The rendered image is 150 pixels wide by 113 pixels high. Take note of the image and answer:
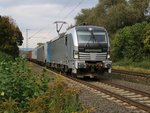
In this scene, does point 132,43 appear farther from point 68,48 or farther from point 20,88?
point 20,88

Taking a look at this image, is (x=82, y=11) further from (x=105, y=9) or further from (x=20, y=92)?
(x=20, y=92)

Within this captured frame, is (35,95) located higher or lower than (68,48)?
lower

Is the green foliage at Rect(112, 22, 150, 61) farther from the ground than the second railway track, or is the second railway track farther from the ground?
the green foliage at Rect(112, 22, 150, 61)

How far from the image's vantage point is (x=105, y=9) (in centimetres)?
7938

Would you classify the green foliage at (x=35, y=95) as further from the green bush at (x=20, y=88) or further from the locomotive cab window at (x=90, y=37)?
the locomotive cab window at (x=90, y=37)

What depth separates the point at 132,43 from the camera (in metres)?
49.7

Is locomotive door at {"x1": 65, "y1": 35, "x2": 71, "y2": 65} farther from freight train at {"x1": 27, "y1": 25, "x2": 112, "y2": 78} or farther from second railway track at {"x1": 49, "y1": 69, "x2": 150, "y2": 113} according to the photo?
second railway track at {"x1": 49, "y1": 69, "x2": 150, "y2": 113}

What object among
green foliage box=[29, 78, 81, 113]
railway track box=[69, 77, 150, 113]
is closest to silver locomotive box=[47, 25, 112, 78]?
railway track box=[69, 77, 150, 113]

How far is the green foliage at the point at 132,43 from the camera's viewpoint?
1906 inches

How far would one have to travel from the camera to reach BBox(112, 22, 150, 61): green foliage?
48406mm

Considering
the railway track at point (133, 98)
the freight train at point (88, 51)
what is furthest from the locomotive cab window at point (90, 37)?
the railway track at point (133, 98)

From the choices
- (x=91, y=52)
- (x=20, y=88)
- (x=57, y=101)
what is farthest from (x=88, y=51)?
(x=57, y=101)

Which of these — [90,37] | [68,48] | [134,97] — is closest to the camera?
[134,97]

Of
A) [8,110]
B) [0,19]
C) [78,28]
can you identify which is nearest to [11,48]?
[0,19]
